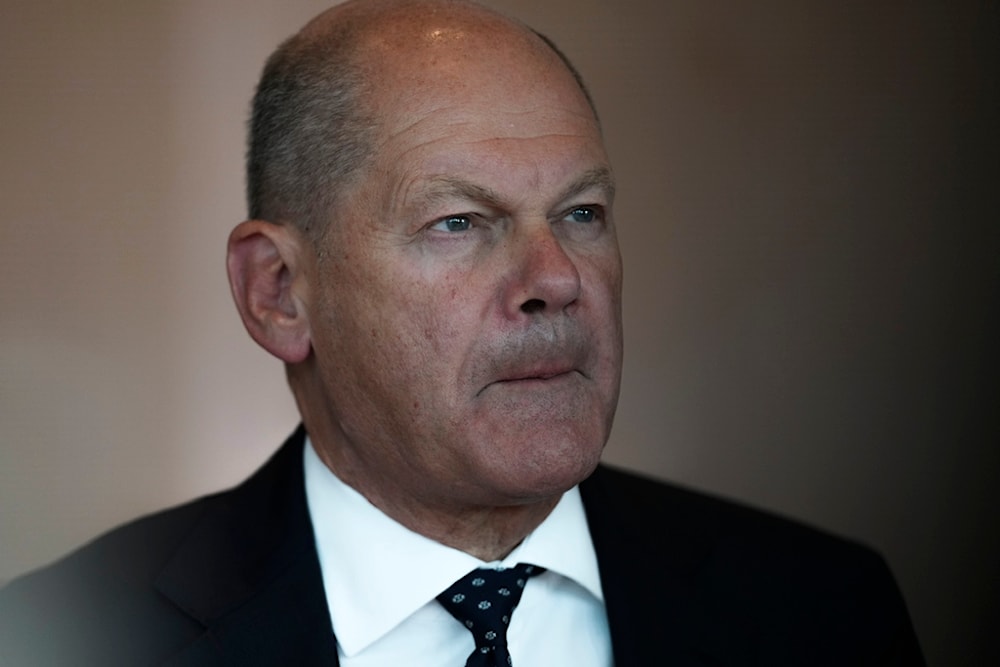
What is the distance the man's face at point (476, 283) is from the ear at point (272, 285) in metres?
0.09

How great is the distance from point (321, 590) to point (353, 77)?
2.23 ft

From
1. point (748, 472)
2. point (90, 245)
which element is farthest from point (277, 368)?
point (748, 472)

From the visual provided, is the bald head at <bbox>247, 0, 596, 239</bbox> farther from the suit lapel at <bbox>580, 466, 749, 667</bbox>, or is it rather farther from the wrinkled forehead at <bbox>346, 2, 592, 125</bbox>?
the suit lapel at <bbox>580, 466, 749, 667</bbox>

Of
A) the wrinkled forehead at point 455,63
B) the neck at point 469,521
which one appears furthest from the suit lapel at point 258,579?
the wrinkled forehead at point 455,63

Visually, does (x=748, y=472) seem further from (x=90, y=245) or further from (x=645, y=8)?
(x=90, y=245)

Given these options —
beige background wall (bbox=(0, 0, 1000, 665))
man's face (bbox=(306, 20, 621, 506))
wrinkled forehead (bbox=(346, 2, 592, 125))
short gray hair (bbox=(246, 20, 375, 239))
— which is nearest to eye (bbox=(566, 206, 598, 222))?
man's face (bbox=(306, 20, 621, 506))

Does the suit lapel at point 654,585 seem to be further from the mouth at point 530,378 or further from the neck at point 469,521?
the mouth at point 530,378

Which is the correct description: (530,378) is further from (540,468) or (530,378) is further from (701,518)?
(701,518)

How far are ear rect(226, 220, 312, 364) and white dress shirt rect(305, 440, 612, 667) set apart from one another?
190 mm

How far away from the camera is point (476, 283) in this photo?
1.62 metres

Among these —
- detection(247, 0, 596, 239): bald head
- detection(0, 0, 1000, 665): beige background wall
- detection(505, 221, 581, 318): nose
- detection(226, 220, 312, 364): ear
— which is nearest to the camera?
Result: detection(505, 221, 581, 318): nose

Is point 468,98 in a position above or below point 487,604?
above

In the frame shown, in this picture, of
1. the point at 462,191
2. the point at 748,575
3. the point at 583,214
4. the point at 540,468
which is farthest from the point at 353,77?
the point at 748,575

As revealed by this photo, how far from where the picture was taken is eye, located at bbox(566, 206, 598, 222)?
1.72m
